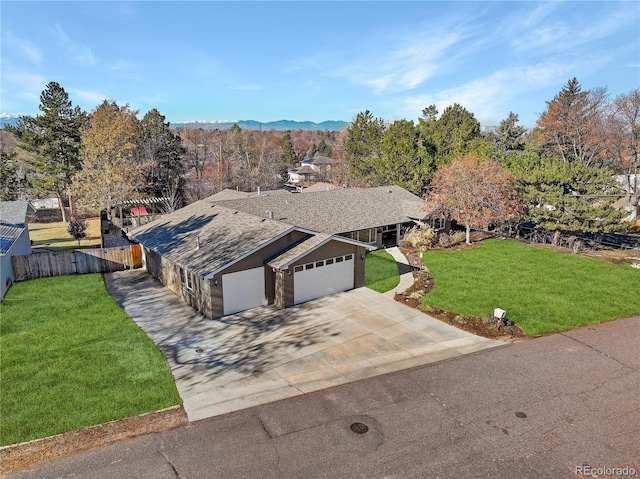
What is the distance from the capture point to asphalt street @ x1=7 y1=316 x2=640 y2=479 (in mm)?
8523

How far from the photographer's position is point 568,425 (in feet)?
32.7

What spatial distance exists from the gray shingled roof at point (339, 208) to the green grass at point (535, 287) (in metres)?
4.72

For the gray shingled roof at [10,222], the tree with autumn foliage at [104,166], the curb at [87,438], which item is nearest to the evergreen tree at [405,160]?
the tree with autumn foliage at [104,166]

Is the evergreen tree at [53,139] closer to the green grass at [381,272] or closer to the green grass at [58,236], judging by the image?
the green grass at [58,236]

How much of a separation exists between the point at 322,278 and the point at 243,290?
3.88 meters

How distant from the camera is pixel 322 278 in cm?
1889

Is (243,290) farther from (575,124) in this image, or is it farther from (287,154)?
(287,154)

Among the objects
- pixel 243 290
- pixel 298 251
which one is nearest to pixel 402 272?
pixel 298 251

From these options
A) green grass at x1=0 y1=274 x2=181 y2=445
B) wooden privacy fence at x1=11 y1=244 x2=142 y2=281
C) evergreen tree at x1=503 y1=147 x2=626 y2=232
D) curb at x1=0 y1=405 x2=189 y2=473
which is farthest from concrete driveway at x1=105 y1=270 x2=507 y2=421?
evergreen tree at x1=503 y1=147 x2=626 y2=232

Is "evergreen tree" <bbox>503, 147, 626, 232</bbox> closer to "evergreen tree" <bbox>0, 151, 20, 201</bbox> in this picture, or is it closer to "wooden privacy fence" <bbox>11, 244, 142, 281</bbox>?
"wooden privacy fence" <bbox>11, 244, 142, 281</bbox>

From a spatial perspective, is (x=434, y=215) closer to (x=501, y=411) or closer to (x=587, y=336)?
(x=587, y=336)

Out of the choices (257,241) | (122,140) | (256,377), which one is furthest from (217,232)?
(122,140)

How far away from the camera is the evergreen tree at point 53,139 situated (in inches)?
1518

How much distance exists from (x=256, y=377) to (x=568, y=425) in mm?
8594
